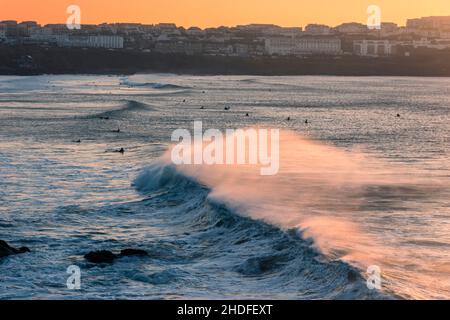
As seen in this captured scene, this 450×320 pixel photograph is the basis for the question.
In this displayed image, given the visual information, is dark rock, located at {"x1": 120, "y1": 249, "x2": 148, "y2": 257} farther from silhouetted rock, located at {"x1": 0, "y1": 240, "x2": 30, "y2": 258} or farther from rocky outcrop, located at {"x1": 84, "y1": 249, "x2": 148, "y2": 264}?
silhouetted rock, located at {"x1": 0, "y1": 240, "x2": 30, "y2": 258}

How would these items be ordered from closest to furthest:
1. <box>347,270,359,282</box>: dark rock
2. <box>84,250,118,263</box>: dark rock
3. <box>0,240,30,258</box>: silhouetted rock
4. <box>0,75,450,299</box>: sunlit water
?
1. <box>347,270,359,282</box>: dark rock
2. <box>0,75,450,299</box>: sunlit water
3. <box>84,250,118,263</box>: dark rock
4. <box>0,240,30,258</box>: silhouetted rock

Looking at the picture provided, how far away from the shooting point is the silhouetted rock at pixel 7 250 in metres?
19.9

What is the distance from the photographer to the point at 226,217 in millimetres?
23984

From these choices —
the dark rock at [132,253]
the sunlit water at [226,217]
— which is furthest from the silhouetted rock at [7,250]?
the dark rock at [132,253]

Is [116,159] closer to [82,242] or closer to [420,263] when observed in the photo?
[82,242]

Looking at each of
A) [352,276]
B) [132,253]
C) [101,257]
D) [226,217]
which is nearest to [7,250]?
[101,257]

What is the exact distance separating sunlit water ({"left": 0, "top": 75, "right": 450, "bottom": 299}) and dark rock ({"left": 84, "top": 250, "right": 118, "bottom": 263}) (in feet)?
0.67

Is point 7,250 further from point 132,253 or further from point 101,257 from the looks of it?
point 132,253

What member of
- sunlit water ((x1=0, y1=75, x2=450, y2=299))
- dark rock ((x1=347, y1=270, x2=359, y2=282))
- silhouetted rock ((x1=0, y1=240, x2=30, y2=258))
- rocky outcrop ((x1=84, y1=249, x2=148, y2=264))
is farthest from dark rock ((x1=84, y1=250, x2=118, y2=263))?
dark rock ((x1=347, y1=270, x2=359, y2=282))

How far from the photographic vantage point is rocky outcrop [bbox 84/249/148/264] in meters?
19.4

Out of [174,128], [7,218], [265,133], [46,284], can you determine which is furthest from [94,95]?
[46,284]

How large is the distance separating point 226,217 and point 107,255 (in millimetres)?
5038

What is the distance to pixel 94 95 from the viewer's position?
91938 mm

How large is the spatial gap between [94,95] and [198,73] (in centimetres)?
10578
